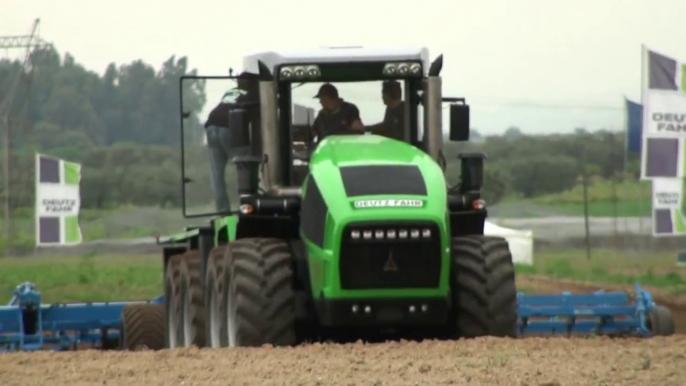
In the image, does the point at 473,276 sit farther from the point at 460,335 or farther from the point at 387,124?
the point at 387,124

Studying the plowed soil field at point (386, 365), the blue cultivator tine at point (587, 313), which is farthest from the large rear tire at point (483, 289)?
the blue cultivator tine at point (587, 313)

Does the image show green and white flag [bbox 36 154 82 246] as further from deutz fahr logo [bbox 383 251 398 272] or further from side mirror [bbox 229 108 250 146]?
deutz fahr logo [bbox 383 251 398 272]

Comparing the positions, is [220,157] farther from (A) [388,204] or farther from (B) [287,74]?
(A) [388,204]

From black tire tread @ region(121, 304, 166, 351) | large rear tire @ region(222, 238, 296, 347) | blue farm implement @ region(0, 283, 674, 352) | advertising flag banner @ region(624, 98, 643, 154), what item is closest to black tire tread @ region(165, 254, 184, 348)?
black tire tread @ region(121, 304, 166, 351)

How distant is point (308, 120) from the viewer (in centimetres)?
1521

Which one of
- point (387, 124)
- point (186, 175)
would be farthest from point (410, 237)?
point (186, 175)

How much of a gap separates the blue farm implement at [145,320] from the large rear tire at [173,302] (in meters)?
1.14

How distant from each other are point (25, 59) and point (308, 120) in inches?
1435

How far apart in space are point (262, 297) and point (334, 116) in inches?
76.0

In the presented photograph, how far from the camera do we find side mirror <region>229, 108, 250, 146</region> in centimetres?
1507

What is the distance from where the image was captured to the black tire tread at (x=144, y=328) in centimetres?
1919

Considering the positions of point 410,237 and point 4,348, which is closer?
point 410,237

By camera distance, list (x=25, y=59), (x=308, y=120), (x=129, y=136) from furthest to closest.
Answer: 1. (x=129, y=136)
2. (x=25, y=59)
3. (x=308, y=120)

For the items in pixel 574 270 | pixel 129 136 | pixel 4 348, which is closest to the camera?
pixel 4 348
